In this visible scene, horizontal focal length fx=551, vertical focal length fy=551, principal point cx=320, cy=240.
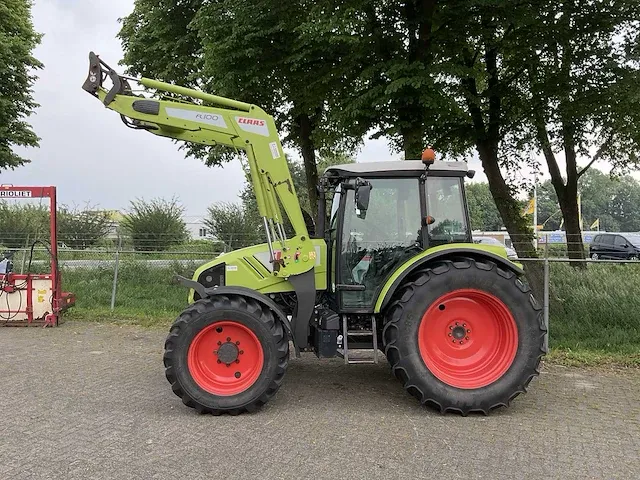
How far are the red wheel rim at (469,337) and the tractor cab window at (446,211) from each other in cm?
66

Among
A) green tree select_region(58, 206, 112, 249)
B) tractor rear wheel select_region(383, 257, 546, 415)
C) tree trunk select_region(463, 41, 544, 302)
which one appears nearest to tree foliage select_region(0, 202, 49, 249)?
green tree select_region(58, 206, 112, 249)

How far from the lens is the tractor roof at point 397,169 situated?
213 inches

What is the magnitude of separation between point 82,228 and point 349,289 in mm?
9187

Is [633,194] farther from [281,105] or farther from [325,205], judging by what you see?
[325,205]

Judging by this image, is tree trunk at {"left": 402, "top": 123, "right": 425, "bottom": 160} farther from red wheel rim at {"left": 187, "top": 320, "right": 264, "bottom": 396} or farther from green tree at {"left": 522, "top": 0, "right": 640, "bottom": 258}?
red wheel rim at {"left": 187, "top": 320, "right": 264, "bottom": 396}

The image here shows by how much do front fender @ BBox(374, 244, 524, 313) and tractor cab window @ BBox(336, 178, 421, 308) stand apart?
180 millimetres

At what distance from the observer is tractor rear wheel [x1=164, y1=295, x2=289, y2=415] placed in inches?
192

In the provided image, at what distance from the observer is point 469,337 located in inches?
208

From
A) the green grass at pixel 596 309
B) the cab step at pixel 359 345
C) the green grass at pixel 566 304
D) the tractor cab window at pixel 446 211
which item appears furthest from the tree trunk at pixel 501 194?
the cab step at pixel 359 345

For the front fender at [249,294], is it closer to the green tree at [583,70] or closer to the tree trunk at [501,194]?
the green tree at [583,70]

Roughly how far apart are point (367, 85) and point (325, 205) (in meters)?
4.12

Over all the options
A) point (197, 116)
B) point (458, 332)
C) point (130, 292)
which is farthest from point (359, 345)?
point (130, 292)

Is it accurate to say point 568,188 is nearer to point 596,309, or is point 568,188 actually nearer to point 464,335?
point 596,309

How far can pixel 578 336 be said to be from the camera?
8.05 m
